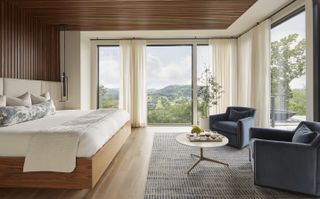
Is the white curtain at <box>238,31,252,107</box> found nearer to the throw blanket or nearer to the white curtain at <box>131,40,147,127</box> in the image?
the white curtain at <box>131,40,147,127</box>

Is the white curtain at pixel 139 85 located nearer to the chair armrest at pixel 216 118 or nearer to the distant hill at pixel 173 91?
the distant hill at pixel 173 91

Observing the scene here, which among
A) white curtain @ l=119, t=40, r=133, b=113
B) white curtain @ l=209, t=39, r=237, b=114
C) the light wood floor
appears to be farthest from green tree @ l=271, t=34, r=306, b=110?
white curtain @ l=119, t=40, r=133, b=113

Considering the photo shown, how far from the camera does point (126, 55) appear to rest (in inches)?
280

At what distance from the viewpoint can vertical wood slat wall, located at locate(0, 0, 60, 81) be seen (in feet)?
13.3

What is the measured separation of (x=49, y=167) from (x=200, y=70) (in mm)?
5462

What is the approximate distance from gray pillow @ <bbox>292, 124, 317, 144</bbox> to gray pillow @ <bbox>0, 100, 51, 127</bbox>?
3.48 m

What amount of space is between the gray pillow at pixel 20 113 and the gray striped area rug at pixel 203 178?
1875mm

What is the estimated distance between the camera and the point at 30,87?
4566 mm

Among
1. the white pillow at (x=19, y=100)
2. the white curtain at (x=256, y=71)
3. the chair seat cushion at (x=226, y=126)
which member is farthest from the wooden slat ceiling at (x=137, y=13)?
the chair seat cushion at (x=226, y=126)

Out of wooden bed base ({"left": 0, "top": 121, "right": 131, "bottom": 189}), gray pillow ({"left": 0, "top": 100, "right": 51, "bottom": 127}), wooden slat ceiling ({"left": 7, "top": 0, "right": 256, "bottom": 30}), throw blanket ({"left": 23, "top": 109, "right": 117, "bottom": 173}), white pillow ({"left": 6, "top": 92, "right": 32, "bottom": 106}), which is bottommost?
wooden bed base ({"left": 0, "top": 121, "right": 131, "bottom": 189})

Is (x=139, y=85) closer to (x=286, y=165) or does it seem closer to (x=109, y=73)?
(x=109, y=73)

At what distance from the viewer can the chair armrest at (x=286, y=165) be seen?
258 cm

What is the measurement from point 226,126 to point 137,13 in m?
2.71

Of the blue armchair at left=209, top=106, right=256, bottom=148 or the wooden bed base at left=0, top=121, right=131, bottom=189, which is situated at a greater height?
the blue armchair at left=209, top=106, right=256, bottom=148
